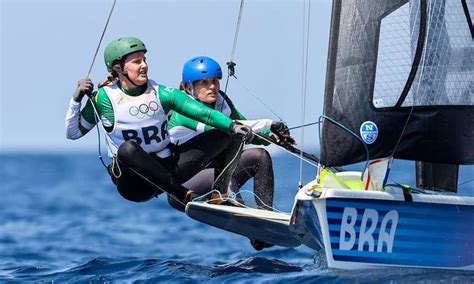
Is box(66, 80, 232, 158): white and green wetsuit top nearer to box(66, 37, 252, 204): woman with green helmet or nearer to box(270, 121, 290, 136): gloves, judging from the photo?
box(66, 37, 252, 204): woman with green helmet

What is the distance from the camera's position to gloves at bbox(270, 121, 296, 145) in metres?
8.79

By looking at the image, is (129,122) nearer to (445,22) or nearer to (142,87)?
(142,87)

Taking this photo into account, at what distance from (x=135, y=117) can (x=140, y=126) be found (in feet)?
0.23

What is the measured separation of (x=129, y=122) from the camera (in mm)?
8609

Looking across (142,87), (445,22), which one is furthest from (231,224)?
(445,22)

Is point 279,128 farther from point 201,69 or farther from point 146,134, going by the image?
point 146,134

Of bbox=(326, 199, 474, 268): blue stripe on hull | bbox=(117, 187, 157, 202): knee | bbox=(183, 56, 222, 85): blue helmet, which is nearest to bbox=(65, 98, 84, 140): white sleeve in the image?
bbox=(117, 187, 157, 202): knee

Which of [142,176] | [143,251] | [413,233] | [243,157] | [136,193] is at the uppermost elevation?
[243,157]

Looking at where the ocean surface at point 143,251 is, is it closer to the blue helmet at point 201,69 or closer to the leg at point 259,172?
the leg at point 259,172

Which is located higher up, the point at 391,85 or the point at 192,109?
the point at 391,85

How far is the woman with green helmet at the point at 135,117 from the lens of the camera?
27.9 ft

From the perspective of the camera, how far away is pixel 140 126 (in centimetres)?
863

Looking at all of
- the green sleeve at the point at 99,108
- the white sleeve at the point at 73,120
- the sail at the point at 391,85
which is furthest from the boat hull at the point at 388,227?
the white sleeve at the point at 73,120

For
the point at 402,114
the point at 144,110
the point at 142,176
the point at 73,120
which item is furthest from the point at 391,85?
the point at 73,120
